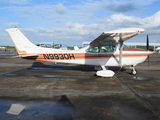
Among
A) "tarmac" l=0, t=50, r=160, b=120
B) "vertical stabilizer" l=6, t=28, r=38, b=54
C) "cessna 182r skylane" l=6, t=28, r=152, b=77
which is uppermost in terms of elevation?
"vertical stabilizer" l=6, t=28, r=38, b=54

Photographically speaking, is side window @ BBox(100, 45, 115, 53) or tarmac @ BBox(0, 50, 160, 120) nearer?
tarmac @ BBox(0, 50, 160, 120)

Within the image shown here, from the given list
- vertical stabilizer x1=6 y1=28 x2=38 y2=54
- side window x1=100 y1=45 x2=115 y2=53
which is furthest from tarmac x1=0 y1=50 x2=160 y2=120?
vertical stabilizer x1=6 y1=28 x2=38 y2=54

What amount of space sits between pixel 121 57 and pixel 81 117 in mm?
5510

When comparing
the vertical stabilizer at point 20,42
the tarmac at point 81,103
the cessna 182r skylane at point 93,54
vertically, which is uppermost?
the vertical stabilizer at point 20,42

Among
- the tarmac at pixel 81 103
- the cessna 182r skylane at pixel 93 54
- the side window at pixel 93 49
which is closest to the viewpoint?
the tarmac at pixel 81 103

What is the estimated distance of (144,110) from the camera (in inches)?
141

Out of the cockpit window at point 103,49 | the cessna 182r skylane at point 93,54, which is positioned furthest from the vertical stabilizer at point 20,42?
the cockpit window at point 103,49

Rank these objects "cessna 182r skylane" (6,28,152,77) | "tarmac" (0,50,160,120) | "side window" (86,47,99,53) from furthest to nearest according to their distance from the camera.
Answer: "side window" (86,47,99,53) → "cessna 182r skylane" (6,28,152,77) → "tarmac" (0,50,160,120)

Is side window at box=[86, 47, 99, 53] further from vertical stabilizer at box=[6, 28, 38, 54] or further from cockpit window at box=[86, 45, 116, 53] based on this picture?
vertical stabilizer at box=[6, 28, 38, 54]

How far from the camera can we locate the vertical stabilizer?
855 cm

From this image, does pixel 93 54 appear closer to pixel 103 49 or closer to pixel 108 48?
pixel 103 49

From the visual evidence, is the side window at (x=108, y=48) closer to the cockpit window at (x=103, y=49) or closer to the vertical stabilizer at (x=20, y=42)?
the cockpit window at (x=103, y=49)

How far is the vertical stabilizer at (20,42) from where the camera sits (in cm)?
855

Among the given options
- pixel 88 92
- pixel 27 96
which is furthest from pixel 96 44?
pixel 27 96
